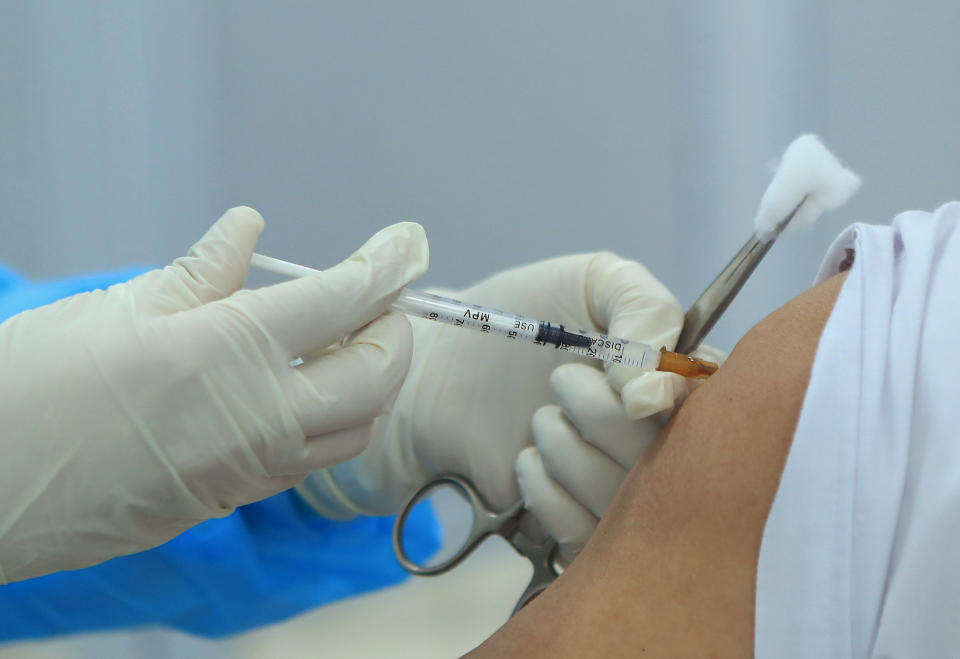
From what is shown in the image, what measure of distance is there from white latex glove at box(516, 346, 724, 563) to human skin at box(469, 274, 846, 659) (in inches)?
5.8

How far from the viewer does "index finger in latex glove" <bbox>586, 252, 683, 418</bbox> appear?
0.76m

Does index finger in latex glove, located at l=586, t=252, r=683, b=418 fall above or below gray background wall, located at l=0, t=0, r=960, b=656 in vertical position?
below

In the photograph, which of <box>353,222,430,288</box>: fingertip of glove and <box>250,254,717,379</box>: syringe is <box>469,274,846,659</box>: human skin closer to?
<box>250,254,717,379</box>: syringe

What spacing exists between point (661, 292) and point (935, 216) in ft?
0.97

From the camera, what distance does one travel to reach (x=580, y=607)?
0.68 m

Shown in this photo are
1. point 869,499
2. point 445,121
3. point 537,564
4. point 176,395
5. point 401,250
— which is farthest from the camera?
point 445,121

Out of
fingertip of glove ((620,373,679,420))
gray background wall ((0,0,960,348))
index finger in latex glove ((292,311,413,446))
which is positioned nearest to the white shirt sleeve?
fingertip of glove ((620,373,679,420))

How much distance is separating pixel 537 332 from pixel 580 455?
18 cm

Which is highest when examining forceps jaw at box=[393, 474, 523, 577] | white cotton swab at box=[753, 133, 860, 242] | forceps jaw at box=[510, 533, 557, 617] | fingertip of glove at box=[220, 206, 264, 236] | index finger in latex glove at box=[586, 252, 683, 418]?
white cotton swab at box=[753, 133, 860, 242]

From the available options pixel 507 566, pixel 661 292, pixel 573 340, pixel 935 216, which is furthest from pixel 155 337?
pixel 507 566

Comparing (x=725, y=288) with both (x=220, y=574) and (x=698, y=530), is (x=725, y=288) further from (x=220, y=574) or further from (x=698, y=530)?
(x=220, y=574)

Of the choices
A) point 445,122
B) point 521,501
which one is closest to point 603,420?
point 521,501

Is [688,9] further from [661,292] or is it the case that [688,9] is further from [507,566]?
[507,566]

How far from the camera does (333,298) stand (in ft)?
2.56
